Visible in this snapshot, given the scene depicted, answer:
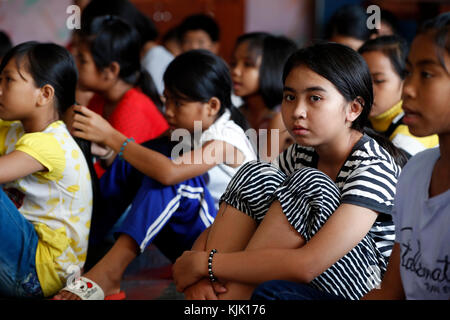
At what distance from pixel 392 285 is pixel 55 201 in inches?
35.3

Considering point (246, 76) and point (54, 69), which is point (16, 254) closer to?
point (54, 69)

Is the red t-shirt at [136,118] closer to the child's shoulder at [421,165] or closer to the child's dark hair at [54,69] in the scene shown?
the child's dark hair at [54,69]

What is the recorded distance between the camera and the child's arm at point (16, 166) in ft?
4.60

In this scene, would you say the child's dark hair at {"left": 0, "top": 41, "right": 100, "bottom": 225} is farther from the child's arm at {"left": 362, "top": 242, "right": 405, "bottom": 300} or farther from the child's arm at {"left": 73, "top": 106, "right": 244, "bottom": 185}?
the child's arm at {"left": 362, "top": 242, "right": 405, "bottom": 300}

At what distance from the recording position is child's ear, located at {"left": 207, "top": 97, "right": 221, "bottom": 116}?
1758mm

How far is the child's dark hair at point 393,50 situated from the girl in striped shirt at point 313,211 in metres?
0.59

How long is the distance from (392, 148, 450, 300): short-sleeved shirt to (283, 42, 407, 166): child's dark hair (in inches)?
11.4

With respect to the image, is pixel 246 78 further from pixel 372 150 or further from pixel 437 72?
pixel 437 72

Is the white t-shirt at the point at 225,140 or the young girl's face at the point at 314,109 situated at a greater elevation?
the young girl's face at the point at 314,109

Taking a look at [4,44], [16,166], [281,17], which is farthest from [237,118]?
[281,17]

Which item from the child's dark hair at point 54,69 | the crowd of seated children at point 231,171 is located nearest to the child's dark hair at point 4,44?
the crowd of seated children at point 231,171

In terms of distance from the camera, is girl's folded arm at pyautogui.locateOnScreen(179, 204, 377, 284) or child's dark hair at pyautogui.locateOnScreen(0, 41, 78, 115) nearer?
girl's folded arm at pyautogui.locateOnScreen(179, 204, 377, 284)

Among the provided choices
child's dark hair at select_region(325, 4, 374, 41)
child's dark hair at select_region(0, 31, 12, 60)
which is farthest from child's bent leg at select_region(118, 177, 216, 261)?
child's dark hair at select_region(0, 31, 12, 60)
